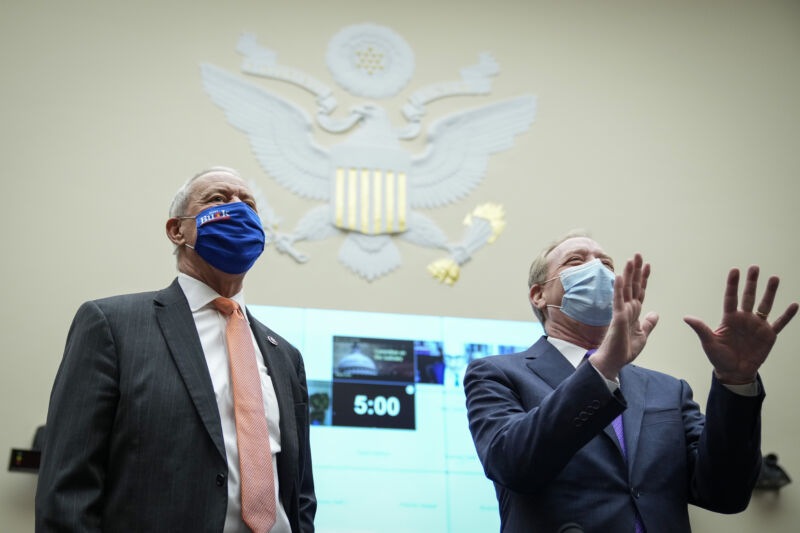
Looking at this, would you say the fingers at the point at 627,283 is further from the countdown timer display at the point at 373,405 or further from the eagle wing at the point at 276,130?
the eagle wing at the point at 276,130

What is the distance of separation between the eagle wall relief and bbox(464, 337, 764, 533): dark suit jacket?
242 cm

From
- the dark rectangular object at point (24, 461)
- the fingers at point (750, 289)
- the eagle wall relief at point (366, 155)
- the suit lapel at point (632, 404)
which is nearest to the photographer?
the fingers at point (750, 289)

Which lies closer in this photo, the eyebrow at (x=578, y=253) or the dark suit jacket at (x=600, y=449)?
the dark suit jacket at (x=600, y=449)

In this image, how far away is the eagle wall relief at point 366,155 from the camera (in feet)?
14.3

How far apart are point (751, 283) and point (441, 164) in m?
2.97

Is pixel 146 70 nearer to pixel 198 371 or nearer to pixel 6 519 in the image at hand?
pixel 6 519

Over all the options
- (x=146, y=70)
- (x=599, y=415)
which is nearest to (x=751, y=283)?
(x=599, y=415)

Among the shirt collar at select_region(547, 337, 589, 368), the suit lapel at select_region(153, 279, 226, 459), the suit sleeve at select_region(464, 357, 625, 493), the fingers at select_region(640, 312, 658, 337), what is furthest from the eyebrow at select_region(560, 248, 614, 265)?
the suit lapel at select_region(153, 279, 226, 459)

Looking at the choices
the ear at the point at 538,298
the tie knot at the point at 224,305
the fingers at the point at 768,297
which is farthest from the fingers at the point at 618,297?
the tie knot at the point at 224,305

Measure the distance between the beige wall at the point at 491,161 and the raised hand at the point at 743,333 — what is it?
2.59 metres

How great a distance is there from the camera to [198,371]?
180 centimetres

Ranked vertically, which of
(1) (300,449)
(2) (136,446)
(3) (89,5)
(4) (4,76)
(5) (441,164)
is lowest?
(1) (300,449)

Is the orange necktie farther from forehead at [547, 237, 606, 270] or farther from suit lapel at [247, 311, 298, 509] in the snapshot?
forehead at [547, 237, 606, 270]

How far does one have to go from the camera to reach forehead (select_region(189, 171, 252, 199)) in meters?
2.21
